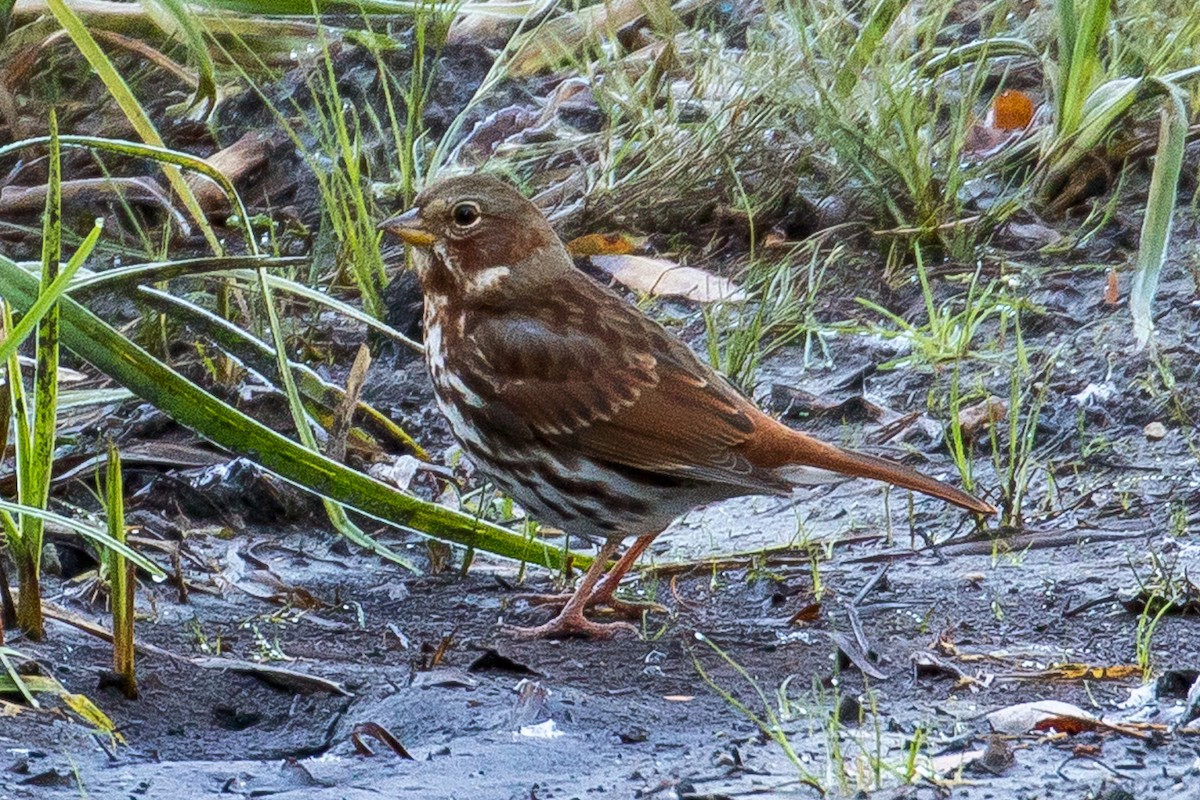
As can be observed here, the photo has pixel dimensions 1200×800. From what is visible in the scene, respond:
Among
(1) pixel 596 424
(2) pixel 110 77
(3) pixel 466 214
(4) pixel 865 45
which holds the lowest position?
(1) pixel 596 424

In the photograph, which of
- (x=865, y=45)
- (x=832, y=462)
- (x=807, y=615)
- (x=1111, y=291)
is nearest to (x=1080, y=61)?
(x=1111, y=291)

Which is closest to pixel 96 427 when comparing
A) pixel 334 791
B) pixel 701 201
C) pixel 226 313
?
pixel 226 313

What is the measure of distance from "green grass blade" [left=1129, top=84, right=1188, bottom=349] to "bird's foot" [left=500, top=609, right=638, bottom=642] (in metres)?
1.50

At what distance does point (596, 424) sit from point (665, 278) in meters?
1.71

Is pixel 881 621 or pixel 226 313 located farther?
pixel 226 313

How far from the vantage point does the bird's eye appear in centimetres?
467

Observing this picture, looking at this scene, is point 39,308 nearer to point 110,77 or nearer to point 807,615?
point 110,77

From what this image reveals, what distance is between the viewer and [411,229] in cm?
466

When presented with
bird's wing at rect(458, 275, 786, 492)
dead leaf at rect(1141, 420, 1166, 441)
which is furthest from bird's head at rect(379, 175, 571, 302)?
dead leaf at rect(1141, 420, 1166, 441)

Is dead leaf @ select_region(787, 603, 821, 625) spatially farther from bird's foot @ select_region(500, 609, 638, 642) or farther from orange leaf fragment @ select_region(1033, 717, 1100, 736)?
orange leaf fragment @ select_region(1033, 717, 1100, 736)

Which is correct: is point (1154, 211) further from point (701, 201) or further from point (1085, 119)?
point (701, 201)

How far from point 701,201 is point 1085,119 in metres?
1.27

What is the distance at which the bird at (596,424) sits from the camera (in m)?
4.22

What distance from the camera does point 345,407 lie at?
4754 millimetres
